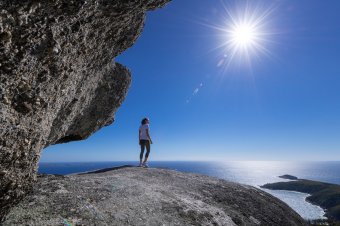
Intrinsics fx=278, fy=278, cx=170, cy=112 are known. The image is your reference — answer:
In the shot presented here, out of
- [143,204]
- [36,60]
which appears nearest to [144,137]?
[143,204]

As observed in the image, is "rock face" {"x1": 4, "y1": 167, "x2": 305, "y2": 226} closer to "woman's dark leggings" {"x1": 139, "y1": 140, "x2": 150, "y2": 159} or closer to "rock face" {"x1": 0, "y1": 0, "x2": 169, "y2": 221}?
"rock face" {"x1": 0, "y1": 0, "x2": 169, "y2": 221}

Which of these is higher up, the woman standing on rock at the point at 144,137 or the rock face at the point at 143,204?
the woman standing on rock at the point at 144,137

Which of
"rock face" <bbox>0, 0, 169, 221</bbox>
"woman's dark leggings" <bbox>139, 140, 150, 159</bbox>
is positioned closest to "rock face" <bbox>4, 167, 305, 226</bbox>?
"rock face" <bbox>0, 0, 169, 221</bbox>

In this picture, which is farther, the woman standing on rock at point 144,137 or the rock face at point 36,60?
the woman standing on rock at point 144,137

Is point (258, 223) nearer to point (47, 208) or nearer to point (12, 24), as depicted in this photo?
point (47, 208)

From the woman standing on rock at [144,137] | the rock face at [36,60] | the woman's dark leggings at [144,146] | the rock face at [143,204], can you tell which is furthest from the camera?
the woman's dark leggings at [144,146]

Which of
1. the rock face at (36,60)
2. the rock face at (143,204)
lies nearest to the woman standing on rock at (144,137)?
the rock face at (143,204)

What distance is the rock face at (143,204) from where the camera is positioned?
8359 millimetres

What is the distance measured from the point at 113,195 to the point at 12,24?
22.6ft

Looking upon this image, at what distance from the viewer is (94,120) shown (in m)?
20.6

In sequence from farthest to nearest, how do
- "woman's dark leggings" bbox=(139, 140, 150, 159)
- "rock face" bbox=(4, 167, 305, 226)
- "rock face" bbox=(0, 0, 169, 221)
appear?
"woman's dark leggings" bbox=(139, 140, 150, 159) < "rock face" bbox=(4, 167, 305, 226) < "rock face" bbox=(0, 0, 169, 221)

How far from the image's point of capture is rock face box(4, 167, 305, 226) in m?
8.36

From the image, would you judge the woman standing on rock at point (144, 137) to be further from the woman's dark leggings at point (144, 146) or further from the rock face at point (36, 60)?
the rock face at point (36, 60)

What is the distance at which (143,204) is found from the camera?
10.2 meters
